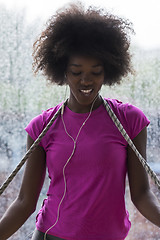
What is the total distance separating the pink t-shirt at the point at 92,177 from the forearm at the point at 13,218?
0.13 ft

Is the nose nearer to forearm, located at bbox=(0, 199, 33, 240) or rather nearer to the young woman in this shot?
the young woman

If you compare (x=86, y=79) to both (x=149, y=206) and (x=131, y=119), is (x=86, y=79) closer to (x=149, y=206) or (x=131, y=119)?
(x=131, y=119)

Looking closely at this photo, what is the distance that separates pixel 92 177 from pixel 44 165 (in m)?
0.14

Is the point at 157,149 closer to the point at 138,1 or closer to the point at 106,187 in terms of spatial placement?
the point at 138,1

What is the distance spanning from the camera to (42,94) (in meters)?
1.36

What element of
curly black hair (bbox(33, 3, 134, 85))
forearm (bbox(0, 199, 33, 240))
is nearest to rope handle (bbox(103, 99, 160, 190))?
curly black hair (bbox(33, 3, 134, 85))

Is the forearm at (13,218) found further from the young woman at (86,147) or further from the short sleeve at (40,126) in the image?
the short sleeve at (40,126)

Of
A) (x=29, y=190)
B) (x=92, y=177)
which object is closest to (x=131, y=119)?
(x=92, y=177)

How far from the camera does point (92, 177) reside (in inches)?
30.4

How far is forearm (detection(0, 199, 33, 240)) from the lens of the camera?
0.83 m

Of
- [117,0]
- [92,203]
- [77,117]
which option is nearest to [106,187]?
[92,203]

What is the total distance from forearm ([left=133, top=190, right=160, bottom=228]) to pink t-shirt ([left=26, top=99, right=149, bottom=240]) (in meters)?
0.04

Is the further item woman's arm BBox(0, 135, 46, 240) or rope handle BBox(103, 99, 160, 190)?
woman's arm BBox(0, 135, 46, 240)

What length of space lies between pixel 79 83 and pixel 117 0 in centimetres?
60
